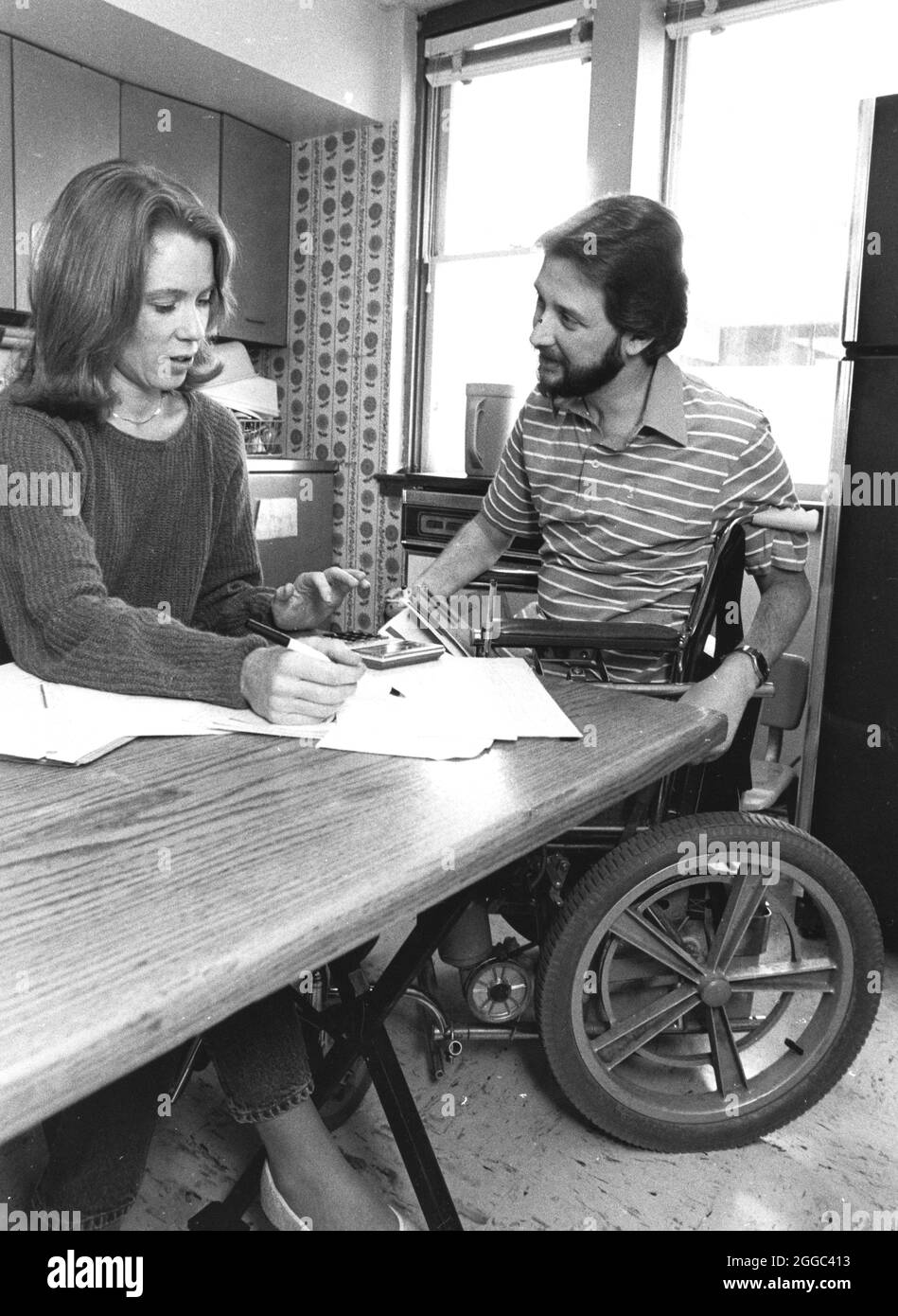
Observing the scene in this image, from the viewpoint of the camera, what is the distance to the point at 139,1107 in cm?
109

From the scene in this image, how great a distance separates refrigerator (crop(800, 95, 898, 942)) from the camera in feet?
6.99

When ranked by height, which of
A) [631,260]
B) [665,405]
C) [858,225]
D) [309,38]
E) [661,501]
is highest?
[309,38]

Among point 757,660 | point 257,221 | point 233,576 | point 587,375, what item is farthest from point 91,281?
point 257,221

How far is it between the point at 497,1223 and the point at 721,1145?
353 millimetres

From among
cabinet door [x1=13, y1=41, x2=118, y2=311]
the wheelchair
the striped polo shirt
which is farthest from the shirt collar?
cabinet door [x1=13, y1=41, x2=118, y2=311]

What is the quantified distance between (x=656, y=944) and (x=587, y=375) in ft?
3.29

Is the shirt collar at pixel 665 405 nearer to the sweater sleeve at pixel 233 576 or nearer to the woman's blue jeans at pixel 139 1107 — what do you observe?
the sweater sleeve at pixel 233 576

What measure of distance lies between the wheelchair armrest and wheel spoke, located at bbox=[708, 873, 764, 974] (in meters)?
0.37

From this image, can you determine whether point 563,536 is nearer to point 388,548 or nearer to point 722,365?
point 722,365

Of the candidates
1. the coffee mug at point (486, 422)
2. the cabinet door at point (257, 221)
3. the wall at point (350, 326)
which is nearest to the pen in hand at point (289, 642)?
the coffee mug at point (486, 422)

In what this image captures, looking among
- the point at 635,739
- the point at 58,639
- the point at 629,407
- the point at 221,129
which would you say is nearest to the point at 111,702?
the point at 58,639

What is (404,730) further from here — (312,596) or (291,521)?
(291,521)

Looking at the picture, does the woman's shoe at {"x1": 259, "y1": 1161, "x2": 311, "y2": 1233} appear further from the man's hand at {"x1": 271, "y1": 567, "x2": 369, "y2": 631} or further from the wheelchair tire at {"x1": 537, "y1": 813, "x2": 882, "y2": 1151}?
the man's hand at {"x1": 271, "y1": 567, "x2": 369, "y2": 631}

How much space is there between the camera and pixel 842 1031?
60.5 inches
